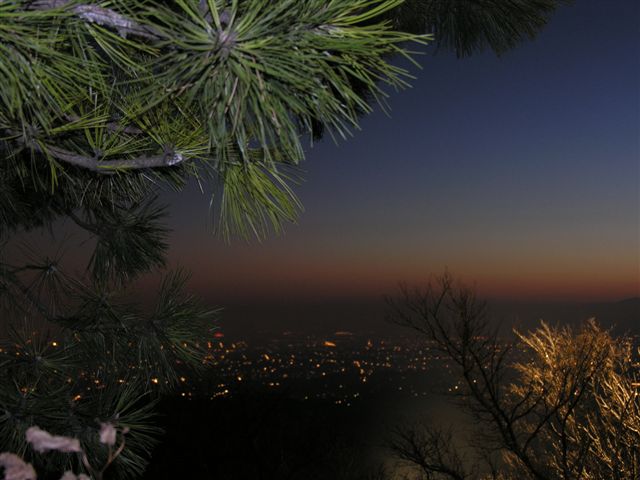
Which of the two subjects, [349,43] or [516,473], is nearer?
[349,43]

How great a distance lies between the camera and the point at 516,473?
943 centimetres

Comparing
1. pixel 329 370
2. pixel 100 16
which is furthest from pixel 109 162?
pixel 329 370

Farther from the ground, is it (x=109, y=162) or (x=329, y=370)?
(x=109, y=162)

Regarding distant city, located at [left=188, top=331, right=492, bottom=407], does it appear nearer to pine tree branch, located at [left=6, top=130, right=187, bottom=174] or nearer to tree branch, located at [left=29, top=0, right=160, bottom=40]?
pine tree branch, located at [left=6, top=130, right=187, bottom=174]

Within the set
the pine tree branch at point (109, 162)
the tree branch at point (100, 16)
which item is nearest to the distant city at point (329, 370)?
the pine tree branch at point (109, 162)

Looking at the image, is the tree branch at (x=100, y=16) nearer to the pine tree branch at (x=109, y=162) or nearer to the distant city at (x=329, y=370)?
the pine tree branch at (x=109, y=162)

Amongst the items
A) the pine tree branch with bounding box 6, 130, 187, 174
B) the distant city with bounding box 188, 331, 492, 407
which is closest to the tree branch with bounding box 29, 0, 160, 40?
the pine tree branch with bounding box 6, 130, 187, 174

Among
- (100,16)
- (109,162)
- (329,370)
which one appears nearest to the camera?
(100,16)

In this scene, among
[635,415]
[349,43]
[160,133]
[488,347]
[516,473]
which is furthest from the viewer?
[516,473]

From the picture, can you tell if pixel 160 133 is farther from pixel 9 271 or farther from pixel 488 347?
pixel 488 347

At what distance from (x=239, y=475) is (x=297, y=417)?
262 centimetres

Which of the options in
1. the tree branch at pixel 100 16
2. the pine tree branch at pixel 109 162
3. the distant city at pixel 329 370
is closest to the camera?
the tree branch at pixel 100 16

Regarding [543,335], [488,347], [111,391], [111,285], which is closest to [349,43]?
[111,391]

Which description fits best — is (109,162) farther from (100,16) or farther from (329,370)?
(329,370)
